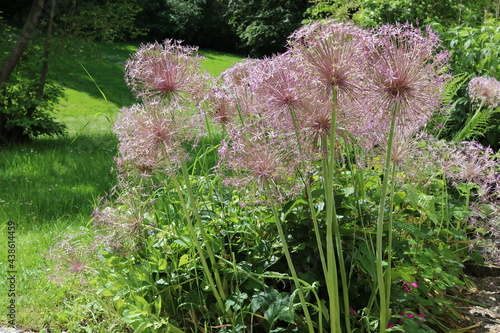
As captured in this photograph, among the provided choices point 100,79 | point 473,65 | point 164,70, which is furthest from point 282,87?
point 100,79

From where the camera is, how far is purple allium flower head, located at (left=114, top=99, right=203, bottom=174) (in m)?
1.84

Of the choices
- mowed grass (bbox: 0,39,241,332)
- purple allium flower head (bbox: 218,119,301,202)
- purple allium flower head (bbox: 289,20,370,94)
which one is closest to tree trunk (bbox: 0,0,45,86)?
mowed grass (bbox: 0,39,241,332)

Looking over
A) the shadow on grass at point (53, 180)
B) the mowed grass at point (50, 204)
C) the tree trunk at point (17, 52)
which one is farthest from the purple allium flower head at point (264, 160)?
the tree trunk at point (17, 52)

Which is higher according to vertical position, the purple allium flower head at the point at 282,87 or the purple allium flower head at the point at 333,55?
the purple allium flower head at the point at 333,55

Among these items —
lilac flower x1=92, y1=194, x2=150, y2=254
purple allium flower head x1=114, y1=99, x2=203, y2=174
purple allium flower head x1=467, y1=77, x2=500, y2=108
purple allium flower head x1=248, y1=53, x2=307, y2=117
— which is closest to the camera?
purple allium flower head x1=248, y1=53, x2=307, y2=117

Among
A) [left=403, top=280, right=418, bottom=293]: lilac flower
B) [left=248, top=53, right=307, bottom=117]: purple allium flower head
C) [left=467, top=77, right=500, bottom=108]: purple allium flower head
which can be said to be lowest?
[left=403, top=280, right=418, bottom=293]: lilac flower

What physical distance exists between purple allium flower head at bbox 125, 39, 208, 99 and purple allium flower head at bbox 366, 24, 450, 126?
734mm

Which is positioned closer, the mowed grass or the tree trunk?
the mowed grass

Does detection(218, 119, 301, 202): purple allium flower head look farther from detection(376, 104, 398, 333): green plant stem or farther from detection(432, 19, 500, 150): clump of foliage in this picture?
detection(432, 19, 500, 150): clump of foliage

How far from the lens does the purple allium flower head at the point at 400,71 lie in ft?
4.95

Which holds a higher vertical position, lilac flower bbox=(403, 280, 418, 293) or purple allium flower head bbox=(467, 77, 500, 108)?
purple allium flower head bbox=(467, 77, 500, 108)

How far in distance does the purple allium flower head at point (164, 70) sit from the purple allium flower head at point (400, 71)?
734mm

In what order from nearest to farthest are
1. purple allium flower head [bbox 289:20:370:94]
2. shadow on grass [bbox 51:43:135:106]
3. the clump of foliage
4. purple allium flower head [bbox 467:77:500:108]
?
purple allium flower head [bbox 289:20:370:94] → purple allium flower head [bbox 467:77:500:108] → the clump of foliage → shadow on grass [bbox 51:43:135:106]

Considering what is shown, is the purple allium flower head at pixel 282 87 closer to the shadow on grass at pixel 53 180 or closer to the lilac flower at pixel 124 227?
the lilac flower at pixel 124 227
